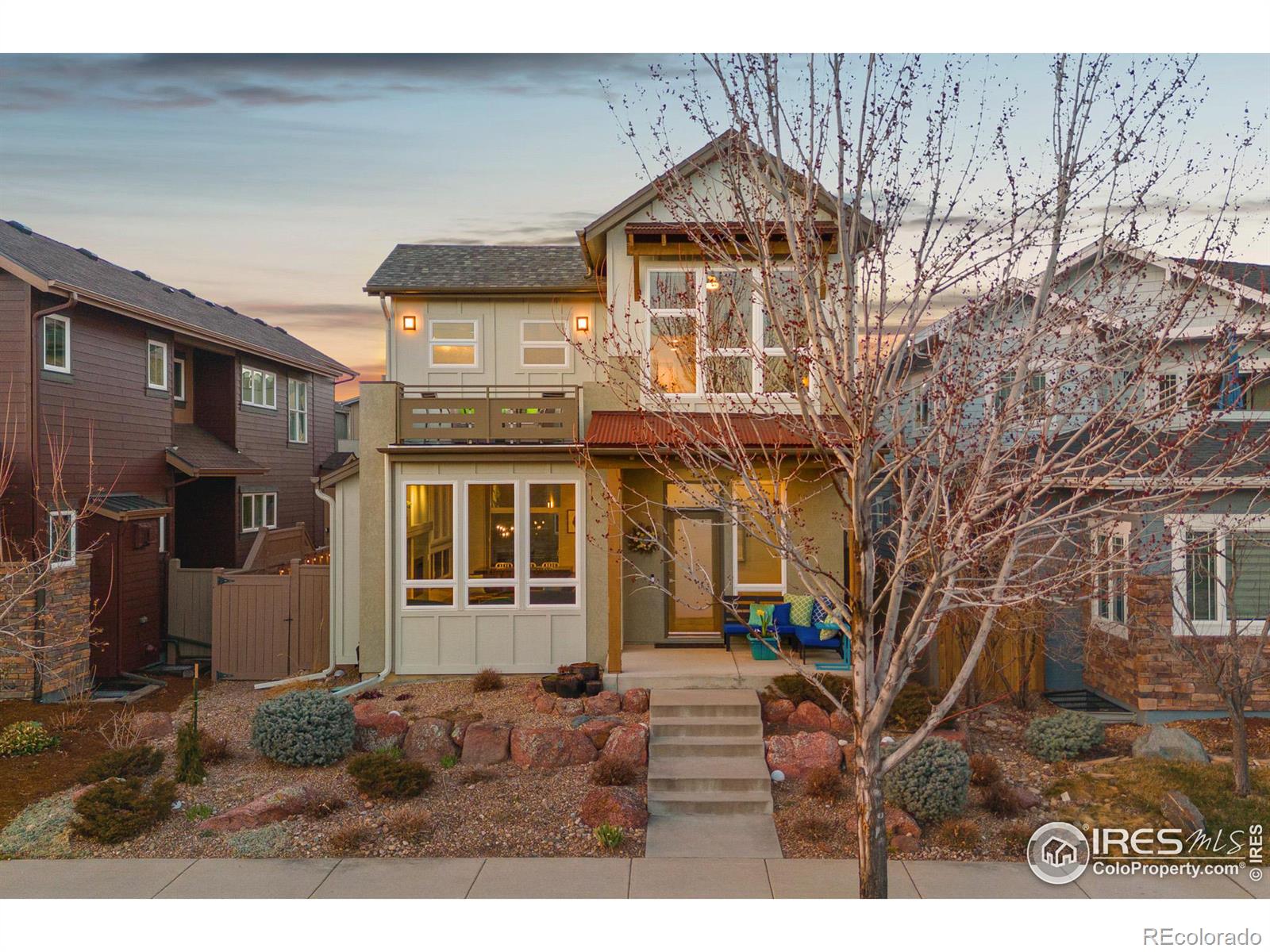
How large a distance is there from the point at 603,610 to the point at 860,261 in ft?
22.1

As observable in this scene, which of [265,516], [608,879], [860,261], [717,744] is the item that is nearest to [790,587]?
[717,744]

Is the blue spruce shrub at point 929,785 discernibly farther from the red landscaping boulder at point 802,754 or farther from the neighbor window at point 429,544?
the neighbor window at point 429,544

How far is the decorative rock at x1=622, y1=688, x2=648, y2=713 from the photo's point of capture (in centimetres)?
938

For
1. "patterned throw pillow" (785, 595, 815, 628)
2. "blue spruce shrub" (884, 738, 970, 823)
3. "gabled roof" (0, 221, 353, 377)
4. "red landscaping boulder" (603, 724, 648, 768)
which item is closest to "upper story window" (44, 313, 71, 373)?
"gabled roof" (0, 221, 353, 377)

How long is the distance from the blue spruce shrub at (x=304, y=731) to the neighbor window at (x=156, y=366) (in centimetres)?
887

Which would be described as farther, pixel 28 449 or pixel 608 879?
pixel 28 449

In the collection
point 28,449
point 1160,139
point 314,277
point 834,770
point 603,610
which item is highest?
point 314,277

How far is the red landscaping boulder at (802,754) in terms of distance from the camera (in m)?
7.96

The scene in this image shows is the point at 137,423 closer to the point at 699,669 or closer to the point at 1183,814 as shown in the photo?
the point at 699,669

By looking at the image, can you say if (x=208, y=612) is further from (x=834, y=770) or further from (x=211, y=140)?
(x=834, y=770)

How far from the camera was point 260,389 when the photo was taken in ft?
61.3

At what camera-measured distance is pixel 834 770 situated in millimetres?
7801

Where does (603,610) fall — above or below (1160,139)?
below

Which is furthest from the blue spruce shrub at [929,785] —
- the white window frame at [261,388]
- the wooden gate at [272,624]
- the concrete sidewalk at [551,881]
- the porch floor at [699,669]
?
the white window frame at [261,388]
